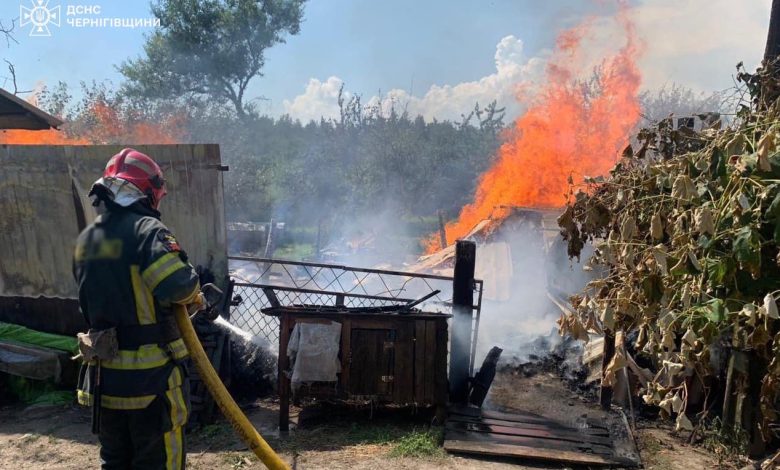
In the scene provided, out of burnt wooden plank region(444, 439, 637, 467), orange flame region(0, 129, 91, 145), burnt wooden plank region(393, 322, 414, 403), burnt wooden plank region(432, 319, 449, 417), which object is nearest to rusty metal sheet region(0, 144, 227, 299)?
burnt wooden plank region(393, 322, 414, 403)

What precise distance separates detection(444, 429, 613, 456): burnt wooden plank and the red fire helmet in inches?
150

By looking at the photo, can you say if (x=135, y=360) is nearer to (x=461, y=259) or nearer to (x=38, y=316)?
(x=461, y=259)

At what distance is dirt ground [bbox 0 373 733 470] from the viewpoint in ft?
16.6

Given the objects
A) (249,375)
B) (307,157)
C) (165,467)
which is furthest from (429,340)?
(307,157)

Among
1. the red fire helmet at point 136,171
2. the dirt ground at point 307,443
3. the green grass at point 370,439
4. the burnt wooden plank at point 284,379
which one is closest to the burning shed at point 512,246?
the dirt ground at point 307,443

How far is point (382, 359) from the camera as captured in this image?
5.94 meters

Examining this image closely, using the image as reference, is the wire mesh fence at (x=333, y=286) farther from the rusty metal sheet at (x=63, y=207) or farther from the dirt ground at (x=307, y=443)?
the dirt ground at (x=307, y=443)

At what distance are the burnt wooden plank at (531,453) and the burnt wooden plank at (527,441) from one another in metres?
0.10

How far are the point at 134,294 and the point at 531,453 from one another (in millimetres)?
3910

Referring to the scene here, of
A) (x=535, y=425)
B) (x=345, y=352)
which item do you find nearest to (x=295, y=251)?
(x=345, y=352)

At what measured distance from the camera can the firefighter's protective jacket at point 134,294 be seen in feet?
10.7

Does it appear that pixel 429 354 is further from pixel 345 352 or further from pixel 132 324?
pixel 132 324

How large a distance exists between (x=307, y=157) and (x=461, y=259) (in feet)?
87.0

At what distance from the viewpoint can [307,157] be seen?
31.8 metres
